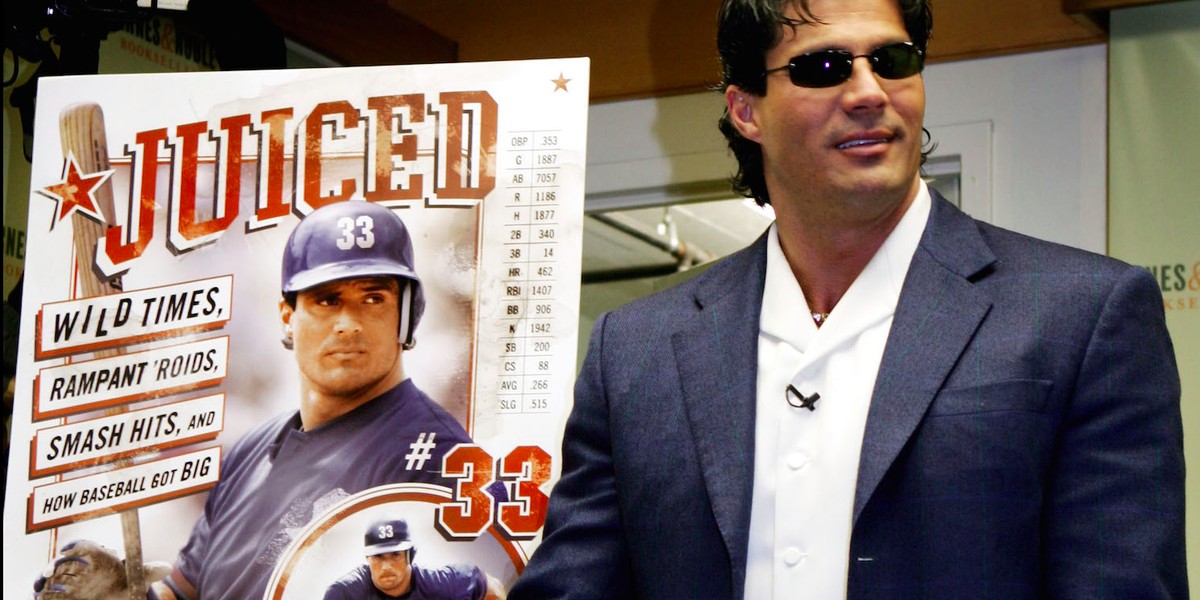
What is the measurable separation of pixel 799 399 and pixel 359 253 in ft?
2.36

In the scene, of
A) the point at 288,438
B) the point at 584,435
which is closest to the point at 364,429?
the point at 288,438

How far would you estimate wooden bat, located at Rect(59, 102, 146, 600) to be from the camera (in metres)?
2.13

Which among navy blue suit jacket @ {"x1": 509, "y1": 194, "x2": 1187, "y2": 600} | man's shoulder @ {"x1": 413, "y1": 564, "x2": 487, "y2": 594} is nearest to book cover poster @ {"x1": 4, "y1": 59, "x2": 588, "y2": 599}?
man's shoulder @ {"x1": 413, "y1": 564, "x2": 487, "y2": 594}

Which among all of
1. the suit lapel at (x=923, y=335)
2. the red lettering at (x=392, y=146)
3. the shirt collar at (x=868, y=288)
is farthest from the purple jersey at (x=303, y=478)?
the suit lapel at (x=923, y=335)

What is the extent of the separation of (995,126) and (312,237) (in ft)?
5.33

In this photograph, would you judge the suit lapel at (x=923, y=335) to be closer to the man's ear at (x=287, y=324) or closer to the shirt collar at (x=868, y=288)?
the shirt collar at (x=868, y=288)

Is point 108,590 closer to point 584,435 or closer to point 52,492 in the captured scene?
point 52,492

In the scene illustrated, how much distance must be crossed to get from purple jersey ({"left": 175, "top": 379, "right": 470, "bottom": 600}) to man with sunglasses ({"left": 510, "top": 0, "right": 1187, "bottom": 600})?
0.92 feet

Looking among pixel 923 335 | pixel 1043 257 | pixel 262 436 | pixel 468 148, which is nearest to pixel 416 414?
pixel 262 436

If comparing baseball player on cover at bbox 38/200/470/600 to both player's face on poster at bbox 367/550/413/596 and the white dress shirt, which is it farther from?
the white dress shirt

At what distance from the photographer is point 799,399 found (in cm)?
164

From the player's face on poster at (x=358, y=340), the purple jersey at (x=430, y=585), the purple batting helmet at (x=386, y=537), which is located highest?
the player's face on poster at (x=358, y=340)

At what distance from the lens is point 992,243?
1685 mm

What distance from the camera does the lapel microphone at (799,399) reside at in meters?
1.63
